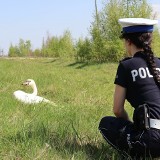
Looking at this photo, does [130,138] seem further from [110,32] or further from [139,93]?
[110,32]

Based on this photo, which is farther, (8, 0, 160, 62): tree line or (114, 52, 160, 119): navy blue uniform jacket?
(8, 0, 160, 62): tree line

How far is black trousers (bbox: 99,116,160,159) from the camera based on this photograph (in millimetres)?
3748

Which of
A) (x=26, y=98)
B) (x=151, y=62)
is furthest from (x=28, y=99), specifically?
(x=151, y=62)

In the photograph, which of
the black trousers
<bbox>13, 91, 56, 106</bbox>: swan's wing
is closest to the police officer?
the black trousers

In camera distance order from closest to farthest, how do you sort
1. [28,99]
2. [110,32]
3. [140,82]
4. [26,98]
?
1. [140,82]
2. [28,99]
3. [26,98]
4. [110,32]

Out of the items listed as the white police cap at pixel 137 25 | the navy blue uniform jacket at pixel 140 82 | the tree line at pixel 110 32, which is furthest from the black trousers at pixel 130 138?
the tree line at pixel 110 32

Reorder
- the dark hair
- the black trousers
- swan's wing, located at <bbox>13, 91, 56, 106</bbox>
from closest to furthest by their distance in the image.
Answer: the black trousers, the dark hair, swan's wing, located at <bbox>13, 91, 56, 106</bbox>

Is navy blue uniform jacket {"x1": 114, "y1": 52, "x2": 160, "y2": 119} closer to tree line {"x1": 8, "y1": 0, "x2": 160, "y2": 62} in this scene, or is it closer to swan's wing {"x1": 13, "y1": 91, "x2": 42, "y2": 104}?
swan's wing {"x1": 13, "y1": 91, "x2": 42, "y2": 104}

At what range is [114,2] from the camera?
35.8m

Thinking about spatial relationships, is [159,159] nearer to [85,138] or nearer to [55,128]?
[85,138]

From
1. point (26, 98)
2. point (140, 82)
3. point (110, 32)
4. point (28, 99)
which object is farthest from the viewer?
point (110, 32)

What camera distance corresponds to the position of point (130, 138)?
12.7 ft

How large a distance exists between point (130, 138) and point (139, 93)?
0.44 metres

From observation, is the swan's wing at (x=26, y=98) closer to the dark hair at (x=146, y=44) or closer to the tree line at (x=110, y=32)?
the dark hair at (x=146, y=44)
